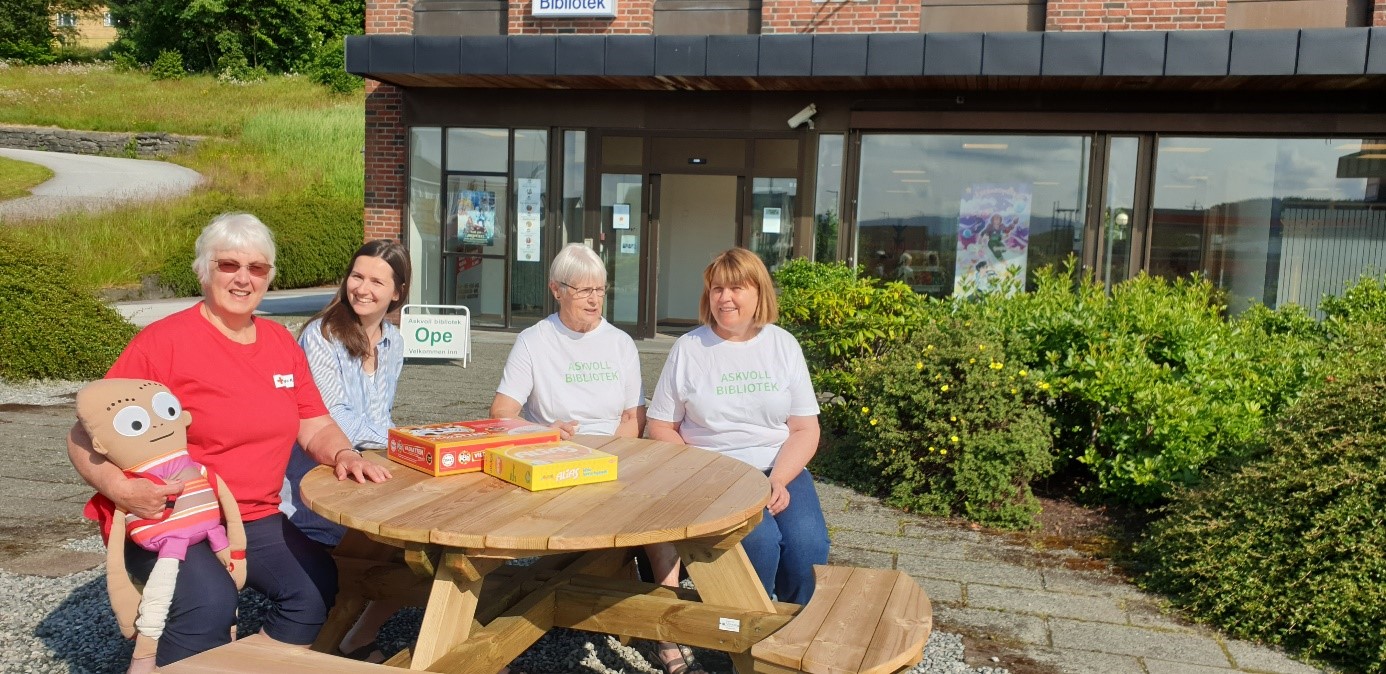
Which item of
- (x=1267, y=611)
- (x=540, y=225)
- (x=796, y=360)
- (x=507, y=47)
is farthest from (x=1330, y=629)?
(x=540, y=225)

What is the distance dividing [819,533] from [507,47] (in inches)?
366

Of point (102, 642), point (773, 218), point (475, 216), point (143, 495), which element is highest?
point (773, 218)

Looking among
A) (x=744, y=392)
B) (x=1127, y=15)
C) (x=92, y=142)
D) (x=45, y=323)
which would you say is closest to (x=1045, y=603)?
(x=744, y=392)

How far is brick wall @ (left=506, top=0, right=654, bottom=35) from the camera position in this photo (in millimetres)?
12609

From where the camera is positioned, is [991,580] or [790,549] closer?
[790,549]

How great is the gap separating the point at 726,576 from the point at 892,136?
9.85 m

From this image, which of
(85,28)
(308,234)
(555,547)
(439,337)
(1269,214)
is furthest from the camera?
(85,28)

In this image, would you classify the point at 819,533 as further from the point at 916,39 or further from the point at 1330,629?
the point at 916,39

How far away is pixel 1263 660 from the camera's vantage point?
3.66 meters

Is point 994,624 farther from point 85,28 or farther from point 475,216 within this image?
point 85,28

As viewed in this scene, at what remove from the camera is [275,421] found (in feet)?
9.95

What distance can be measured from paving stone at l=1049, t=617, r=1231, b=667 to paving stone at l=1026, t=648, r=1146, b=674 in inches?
2.1

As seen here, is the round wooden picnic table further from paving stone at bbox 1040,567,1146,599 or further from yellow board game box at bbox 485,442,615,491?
paving stone at bbox 1040,567,1146,599

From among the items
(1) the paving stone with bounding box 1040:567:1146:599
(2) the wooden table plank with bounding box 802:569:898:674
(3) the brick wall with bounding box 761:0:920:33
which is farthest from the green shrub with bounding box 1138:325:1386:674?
(3) the brick wall with bounding box 761:0:920:33
